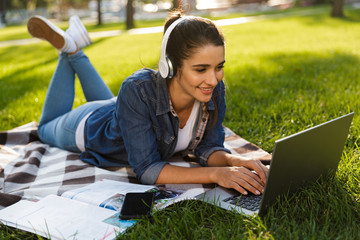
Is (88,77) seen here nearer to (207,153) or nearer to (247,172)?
(207,153)

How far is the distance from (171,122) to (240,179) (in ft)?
1.96

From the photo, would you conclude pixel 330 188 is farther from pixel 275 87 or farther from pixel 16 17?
pixel 16 17

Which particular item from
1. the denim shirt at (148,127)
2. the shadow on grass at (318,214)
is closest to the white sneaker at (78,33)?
the denim shirt at (148,127)

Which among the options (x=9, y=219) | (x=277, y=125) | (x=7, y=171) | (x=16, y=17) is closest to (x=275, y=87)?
(x=277, y=125)

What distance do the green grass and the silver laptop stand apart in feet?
0.23

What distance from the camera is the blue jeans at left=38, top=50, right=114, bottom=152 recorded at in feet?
9.76

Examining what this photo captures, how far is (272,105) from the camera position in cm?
363

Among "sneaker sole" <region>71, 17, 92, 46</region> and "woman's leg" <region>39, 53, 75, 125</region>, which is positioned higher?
"sneaker sole" <region>71, 17, 92, 46</region>

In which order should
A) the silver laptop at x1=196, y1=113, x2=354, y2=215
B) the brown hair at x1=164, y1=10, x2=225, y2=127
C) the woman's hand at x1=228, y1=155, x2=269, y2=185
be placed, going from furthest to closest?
the woman's hand at x1=228, y1=155, x2=269, y2=185, the brown hair at x1=164, y1=10, x2=225, y2=127, the silver laptop at x1=196, y1=113, x2=354, y2=215

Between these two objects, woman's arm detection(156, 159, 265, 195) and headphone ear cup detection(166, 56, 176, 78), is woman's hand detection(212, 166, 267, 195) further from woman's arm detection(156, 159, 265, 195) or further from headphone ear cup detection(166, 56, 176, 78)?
headphone ear cup detection(166, 56, 176, 78)

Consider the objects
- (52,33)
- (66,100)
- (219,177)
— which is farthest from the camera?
(66,100)

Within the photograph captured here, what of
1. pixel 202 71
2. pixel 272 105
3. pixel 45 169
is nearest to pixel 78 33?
pixel 45 169

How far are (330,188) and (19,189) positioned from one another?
185cm

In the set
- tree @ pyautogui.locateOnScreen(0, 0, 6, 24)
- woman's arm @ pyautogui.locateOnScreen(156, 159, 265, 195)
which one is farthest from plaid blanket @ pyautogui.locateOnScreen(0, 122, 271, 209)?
tree @ pyautogui.locateOnScreen(0, 0, 6, 24)
